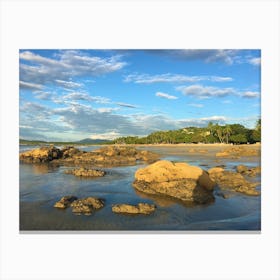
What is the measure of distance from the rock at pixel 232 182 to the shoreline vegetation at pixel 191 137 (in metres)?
0.93

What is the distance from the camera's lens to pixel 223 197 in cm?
658

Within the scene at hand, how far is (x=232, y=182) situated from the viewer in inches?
287

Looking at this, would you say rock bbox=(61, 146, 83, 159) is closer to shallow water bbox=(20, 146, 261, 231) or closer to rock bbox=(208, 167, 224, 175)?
shallow water bbox=(20, 146, 261, 231)

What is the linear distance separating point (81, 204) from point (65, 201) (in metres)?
0.45

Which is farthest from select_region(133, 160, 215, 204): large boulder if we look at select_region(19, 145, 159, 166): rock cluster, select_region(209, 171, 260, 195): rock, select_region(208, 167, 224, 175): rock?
select_region(19, 145, 159, 166): rock cluster

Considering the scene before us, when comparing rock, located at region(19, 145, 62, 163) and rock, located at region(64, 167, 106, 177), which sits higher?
rock, located at region(19, 145, 62, 163)

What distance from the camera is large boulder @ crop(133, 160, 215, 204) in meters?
6.44

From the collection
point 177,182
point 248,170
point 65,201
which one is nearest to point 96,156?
point 65,201

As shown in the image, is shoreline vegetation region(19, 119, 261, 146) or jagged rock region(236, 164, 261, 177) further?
shoreline vegetation region(19, 119, 261, 146)

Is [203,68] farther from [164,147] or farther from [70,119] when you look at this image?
[70,119]

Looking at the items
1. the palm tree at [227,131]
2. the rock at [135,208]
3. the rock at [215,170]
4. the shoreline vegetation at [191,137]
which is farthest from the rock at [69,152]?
the palm tree at [227,131]

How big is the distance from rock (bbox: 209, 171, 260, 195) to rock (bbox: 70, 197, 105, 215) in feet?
10.4
